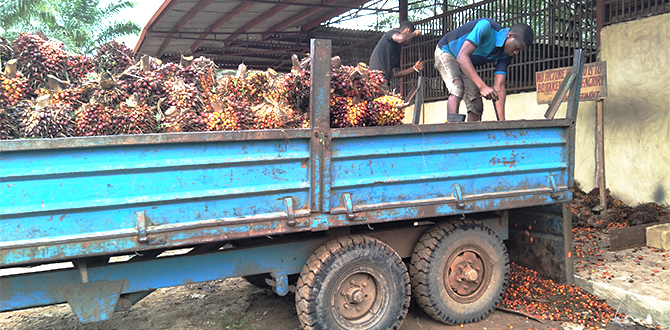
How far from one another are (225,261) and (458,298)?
1.82 m

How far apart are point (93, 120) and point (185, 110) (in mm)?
567

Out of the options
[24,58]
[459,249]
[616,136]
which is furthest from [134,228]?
[616,136]

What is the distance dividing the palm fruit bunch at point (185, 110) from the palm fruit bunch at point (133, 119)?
0.10 meters

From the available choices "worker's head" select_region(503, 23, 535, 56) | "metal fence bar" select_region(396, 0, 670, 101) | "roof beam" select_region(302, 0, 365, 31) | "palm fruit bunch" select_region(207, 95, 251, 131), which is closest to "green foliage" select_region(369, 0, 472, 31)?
"metal fence bar" select_region(396, 0, 670, 101)

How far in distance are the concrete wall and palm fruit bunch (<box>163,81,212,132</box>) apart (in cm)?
567

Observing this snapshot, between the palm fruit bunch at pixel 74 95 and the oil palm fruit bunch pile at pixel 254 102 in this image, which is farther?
the oil palm fruit bunch pile at pixel 254 102

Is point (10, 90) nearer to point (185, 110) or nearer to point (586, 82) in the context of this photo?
point (185, 110)

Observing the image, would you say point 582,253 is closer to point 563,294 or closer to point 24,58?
point 563,294

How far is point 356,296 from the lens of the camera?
331cm

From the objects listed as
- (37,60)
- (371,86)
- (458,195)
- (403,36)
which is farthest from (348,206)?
(403,36)

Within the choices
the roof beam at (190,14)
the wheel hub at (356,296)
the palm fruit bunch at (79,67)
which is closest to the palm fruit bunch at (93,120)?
the palm fruit bunch at (79,67)

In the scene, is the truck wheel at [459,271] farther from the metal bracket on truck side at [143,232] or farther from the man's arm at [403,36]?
the man's arm at [403,36]

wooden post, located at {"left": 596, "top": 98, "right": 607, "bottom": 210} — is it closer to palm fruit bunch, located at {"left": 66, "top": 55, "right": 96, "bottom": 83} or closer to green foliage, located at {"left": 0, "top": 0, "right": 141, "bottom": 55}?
palm fruit bunch, located at {"left": 66, "top": 55, "right": 96, "bottom": 83}

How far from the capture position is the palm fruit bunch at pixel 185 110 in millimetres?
3250
